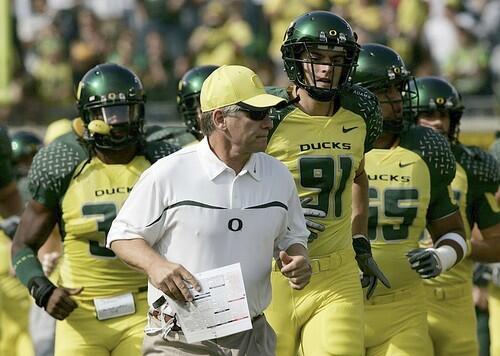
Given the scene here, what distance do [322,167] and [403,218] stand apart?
82 cm

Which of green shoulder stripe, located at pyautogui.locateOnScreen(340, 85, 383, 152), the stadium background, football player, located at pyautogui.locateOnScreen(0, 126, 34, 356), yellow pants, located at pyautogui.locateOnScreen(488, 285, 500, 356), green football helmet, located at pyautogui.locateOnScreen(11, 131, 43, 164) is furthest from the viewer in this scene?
the stadium background

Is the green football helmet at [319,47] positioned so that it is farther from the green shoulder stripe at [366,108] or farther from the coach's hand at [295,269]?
the coach's hand at [295,269]

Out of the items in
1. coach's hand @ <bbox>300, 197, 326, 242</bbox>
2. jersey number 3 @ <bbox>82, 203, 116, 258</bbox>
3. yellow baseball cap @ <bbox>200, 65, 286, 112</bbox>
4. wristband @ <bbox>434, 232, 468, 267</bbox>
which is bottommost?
wristband @ <bbox>434, 232, 468, 267</bbox>

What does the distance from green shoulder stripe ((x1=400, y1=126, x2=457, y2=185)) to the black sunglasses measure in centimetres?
185

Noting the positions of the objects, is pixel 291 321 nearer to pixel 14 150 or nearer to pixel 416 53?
pixel 14 150

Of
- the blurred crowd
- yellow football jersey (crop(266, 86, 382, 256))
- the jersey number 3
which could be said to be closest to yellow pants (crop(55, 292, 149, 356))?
the jersey number 3

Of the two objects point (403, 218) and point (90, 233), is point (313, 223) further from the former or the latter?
point (90, 233)

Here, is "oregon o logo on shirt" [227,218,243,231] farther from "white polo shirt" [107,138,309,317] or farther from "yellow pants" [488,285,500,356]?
"yellow pants" [488,285,500,356]

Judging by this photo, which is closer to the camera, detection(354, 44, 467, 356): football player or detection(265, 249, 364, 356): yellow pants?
detection(265, 249, 364, 356): yellow pants

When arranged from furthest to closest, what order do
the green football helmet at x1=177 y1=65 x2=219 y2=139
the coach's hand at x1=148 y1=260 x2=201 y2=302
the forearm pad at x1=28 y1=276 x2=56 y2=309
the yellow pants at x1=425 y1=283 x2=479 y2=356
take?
1. the green football helmet at x1=177 y1=65 x2=219 y2=139
2. the yellow pants at x1=425 y1=283 x2=479 y2=356
3. the forearm pad at x1=28 y1=276 x2=56 y2=309
4. the coach's hand at x1=148 y1=260 x2=201 y2=302

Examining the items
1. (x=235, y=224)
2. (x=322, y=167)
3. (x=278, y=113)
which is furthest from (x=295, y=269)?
(x=278, y=113)

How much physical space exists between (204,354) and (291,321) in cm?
104

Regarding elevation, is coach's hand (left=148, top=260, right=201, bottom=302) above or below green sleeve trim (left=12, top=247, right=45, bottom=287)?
above

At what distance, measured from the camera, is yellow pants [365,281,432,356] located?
680 centimetres
